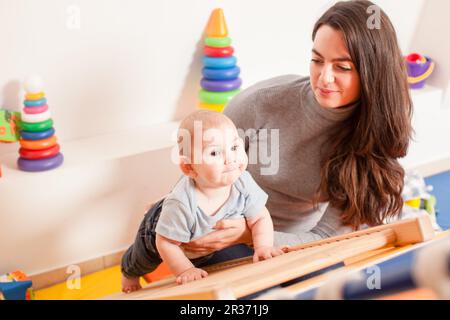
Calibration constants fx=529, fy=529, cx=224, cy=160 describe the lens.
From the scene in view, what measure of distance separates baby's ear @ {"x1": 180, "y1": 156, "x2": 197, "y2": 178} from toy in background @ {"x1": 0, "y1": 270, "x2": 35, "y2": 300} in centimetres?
91

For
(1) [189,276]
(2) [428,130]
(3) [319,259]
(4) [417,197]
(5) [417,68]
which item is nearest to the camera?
(3) [319,259]

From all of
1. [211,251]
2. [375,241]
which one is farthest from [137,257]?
[375,241]

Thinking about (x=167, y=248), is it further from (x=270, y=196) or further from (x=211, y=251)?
(x=270, y=196)

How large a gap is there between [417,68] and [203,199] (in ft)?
5.63

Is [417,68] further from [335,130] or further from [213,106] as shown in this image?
[335,130]

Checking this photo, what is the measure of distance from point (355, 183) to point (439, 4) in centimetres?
152

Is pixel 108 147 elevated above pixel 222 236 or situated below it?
below

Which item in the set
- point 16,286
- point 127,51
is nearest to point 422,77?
point 127,51

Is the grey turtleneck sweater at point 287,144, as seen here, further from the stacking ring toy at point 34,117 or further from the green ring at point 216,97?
the stacking ring toy at point 34,117

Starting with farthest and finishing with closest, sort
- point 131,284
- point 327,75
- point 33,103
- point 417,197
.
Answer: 1. point 417,197
2. point 33,103
3. point 131,284
4. point 327,75

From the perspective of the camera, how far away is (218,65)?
1905 millimetres

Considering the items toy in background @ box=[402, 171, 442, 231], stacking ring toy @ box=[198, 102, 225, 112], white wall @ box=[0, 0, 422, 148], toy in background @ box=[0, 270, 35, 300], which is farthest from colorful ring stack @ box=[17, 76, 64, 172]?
toy in background @ box=[402, 171, 442, 231]

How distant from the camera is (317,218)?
5.01ft

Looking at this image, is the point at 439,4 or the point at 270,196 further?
the point at 439,4
